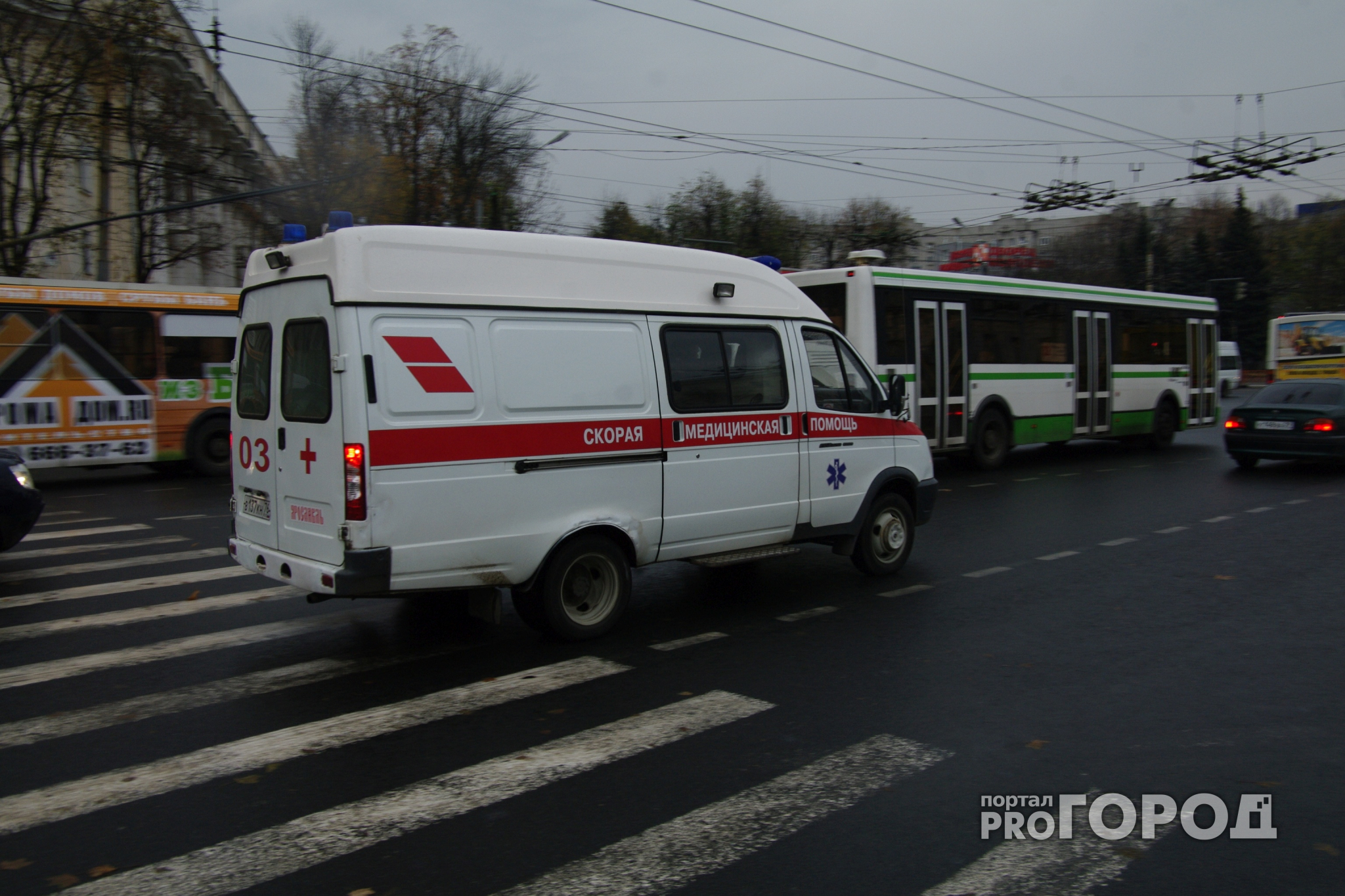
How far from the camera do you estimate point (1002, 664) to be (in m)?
6.11

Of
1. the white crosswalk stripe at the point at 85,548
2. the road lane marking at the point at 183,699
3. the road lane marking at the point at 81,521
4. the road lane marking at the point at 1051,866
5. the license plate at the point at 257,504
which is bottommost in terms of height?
the road lane marking at the point at 1051,866

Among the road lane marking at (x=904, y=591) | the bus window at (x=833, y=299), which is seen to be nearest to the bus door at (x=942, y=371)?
the bus window at (x=833, y=299)

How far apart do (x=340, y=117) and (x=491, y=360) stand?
35.1 m

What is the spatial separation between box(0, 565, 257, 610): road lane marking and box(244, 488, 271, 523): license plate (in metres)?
1.06

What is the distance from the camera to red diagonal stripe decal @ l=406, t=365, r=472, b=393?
5.76m

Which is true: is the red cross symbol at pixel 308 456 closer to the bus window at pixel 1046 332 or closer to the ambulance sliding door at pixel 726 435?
the ambulance sliding door at pixel 726 435

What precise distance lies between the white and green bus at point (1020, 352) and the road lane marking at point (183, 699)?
10.0 meters

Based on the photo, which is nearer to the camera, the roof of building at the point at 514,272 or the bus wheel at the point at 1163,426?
the roof of building at the point at 514,272

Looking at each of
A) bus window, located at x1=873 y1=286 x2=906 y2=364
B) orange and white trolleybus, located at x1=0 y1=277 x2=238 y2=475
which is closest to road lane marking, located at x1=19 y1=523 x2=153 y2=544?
orange and white trolleybus, located at x1=0 y1=277 x2=238 y2=475

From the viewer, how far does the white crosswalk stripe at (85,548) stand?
9.80 m

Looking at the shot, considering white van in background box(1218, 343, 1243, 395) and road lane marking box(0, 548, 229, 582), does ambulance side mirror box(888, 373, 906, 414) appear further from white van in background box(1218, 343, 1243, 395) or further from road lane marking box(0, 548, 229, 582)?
white van in background box(1218, 343, 1243, 395)

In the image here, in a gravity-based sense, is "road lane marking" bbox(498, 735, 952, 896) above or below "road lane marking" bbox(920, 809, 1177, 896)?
above

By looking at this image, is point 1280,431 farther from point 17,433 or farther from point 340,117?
point 340,117

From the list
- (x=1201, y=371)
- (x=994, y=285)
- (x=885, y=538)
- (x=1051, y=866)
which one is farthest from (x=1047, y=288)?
(x=1051, y=866)
